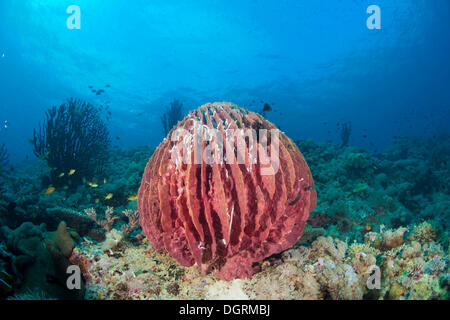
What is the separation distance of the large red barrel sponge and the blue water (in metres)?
38.2

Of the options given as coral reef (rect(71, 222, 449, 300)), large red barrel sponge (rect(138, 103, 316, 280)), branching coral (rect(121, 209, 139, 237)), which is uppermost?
large red barrel sponge (rect(138, 103, 316, 280))

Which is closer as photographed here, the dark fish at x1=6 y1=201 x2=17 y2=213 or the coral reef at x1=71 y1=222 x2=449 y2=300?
the coral reef at x1=71 y1=222 x2=449 y2=300

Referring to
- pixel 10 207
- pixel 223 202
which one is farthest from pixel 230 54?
pixel 223 202

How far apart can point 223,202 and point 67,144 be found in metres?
10.4

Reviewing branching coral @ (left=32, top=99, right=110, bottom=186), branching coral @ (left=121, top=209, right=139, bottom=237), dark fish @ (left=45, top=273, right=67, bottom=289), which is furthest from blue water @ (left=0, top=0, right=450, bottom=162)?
dark fish @ (left=45, top=273, right=67, bottom=289)

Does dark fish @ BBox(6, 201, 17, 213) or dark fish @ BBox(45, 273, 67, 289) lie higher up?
dark fish @ BBox(6, 201, 17, 213)

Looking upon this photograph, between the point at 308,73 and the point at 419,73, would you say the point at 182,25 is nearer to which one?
the point at 308,73

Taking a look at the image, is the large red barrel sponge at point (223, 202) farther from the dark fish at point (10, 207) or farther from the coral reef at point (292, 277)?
the dark fish at point (10, 207)

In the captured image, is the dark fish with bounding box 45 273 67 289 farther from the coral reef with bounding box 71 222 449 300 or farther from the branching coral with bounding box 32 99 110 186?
the branching coral with bounding box 32 99 110 186

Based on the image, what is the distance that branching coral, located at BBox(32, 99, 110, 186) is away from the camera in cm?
910

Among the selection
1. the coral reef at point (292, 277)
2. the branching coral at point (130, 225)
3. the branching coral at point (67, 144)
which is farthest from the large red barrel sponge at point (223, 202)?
the branching coral at point (67, 144)

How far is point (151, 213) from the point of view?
2443 millimetres
